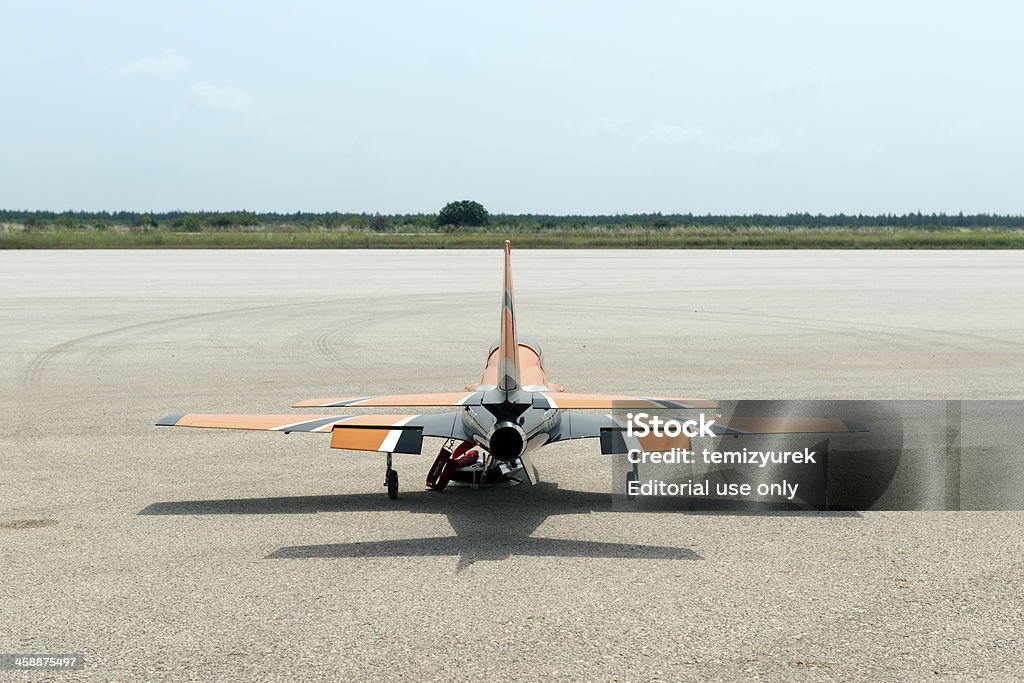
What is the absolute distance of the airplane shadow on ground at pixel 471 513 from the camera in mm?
11195

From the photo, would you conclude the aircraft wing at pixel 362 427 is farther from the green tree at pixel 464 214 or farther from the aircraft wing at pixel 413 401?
the green tree at pixel 464 214

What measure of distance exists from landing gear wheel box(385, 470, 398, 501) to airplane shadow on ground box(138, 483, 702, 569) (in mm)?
99

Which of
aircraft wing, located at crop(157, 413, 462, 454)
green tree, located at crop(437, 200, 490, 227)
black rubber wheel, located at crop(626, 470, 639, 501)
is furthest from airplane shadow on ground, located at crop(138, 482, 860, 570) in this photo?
green tree, located at crop(437, 200, 490, 227)

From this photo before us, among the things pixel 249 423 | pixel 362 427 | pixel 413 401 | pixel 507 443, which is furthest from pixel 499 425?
pixel 249 423

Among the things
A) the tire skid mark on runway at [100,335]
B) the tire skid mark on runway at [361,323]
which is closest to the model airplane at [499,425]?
the tire skid mark on runway at [361,323]

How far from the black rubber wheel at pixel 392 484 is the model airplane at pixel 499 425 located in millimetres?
15

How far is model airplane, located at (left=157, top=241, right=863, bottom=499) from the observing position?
1156 cm

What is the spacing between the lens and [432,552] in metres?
11.2

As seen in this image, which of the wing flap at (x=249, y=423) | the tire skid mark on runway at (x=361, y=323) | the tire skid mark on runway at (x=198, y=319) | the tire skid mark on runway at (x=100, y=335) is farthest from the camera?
the tire skid mark on runway at (x=361, y=323)

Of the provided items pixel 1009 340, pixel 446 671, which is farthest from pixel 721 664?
pixel 1009 340

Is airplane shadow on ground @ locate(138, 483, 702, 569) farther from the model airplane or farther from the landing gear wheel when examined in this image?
the model airplane

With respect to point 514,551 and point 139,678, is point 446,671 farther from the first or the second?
point 514,551

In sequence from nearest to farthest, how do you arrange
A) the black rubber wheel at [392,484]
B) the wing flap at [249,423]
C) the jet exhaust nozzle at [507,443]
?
the jet exhaust nozzle at [507,443] → the wing flap at [249,423] → the black rubber wheel at [392,484]

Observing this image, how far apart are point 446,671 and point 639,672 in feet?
5.22
